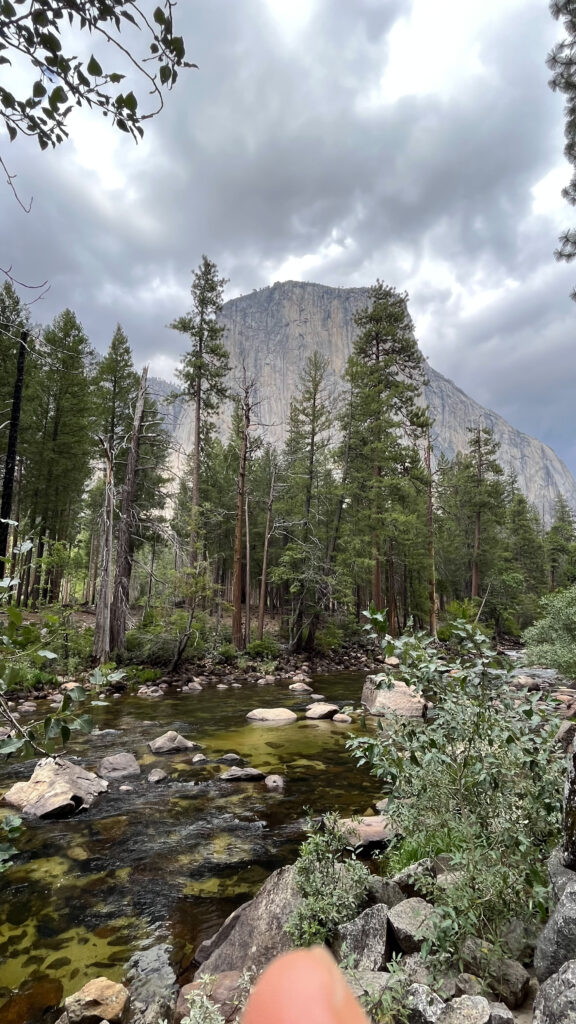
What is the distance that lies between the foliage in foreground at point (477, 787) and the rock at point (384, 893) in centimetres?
33

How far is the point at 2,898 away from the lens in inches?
180

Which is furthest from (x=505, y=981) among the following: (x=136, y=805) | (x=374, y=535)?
(x=374, y=535)

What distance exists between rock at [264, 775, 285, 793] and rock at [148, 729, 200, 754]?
2034 millimetres

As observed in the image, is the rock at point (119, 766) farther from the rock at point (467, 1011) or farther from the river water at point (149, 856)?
the rock at point (467, 1011)

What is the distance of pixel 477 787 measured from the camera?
345 centimetres

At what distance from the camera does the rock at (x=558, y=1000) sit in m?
1.93

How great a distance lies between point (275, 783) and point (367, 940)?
14.9 ft

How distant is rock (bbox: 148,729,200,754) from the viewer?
8.85m

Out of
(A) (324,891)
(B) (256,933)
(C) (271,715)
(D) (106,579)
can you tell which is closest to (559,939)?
(A) (324,891)

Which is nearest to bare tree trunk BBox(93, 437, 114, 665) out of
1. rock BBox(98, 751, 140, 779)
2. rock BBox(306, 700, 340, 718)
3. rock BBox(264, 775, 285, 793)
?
rock BBox(306, 700, 340, 718)

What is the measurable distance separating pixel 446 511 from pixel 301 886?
1492 inches

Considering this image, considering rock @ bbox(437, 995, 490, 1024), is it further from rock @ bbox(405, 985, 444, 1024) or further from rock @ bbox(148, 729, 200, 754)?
rock @ bbox(148, 729, 200, 754)

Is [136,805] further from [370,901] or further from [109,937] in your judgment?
[370,901]

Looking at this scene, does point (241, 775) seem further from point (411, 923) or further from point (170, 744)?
point (411, 923)
